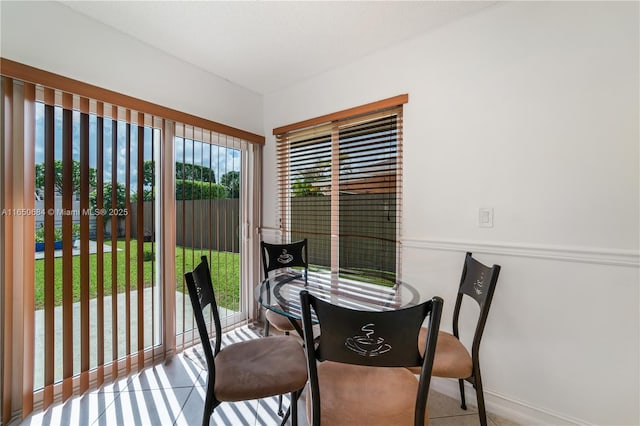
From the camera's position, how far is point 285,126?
2.79 metres

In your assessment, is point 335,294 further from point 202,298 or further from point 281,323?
point 202,298

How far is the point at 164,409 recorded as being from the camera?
1.69m

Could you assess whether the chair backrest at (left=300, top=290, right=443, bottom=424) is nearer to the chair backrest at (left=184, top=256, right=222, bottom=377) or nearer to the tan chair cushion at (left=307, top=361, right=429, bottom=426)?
the tan chair cushion at (left=307, top=361, right=429, bottom=426)

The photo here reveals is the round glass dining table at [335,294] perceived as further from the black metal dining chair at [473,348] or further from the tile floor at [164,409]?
the tile floor at [164,409]

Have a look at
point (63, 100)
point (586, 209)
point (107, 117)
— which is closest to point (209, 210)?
point (107, 117)

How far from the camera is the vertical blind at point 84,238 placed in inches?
60.9

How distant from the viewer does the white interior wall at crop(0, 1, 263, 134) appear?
1.54 meters

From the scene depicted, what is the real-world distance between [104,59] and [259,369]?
86.8 inches

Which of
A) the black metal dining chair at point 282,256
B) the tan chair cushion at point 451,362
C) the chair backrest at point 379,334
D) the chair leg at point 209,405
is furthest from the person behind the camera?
the black metal dining chair at point 282,256

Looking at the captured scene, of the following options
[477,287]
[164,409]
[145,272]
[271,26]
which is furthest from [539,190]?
[145,272]

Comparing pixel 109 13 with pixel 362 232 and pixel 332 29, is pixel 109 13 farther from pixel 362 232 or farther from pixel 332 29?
pixel 362 232

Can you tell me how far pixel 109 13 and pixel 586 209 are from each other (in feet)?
10.0

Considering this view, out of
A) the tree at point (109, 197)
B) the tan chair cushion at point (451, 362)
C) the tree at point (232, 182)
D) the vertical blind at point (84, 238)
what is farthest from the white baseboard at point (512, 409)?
the tree at point (109, 197)

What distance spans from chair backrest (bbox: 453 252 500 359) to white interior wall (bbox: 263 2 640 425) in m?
0.14
